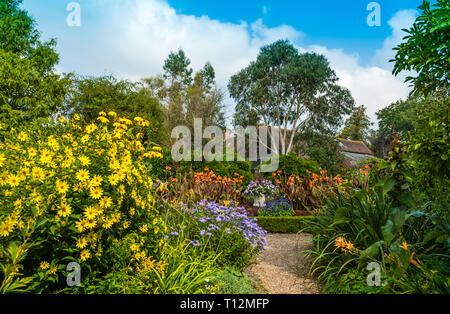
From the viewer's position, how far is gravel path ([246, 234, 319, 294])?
333cm

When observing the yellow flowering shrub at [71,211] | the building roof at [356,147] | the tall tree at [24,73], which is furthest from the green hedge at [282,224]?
the building roof at [356,147]

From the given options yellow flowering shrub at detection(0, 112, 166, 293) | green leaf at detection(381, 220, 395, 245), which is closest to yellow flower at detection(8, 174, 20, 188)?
yellow flowering shrub at detection(0, 112, 166, 293)

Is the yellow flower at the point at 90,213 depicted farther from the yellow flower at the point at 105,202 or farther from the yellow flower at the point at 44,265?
the yellow flower at the point at 44,265

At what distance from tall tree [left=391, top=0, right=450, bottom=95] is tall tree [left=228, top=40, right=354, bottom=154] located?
18.5 m

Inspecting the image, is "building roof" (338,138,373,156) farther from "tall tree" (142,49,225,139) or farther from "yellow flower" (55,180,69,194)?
"yellow flower" (55,180,69,194)

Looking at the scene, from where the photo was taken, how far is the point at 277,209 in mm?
7504

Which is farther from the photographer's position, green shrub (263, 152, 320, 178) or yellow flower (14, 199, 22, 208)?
green shrub (263, 152, 320, 178)

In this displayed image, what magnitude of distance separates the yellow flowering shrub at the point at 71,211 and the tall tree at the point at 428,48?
3111mm

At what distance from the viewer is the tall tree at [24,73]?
14.9 metres

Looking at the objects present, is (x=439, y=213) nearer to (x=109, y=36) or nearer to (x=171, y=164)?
(x=109, y=36)

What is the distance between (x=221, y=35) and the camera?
6840 millimetres
